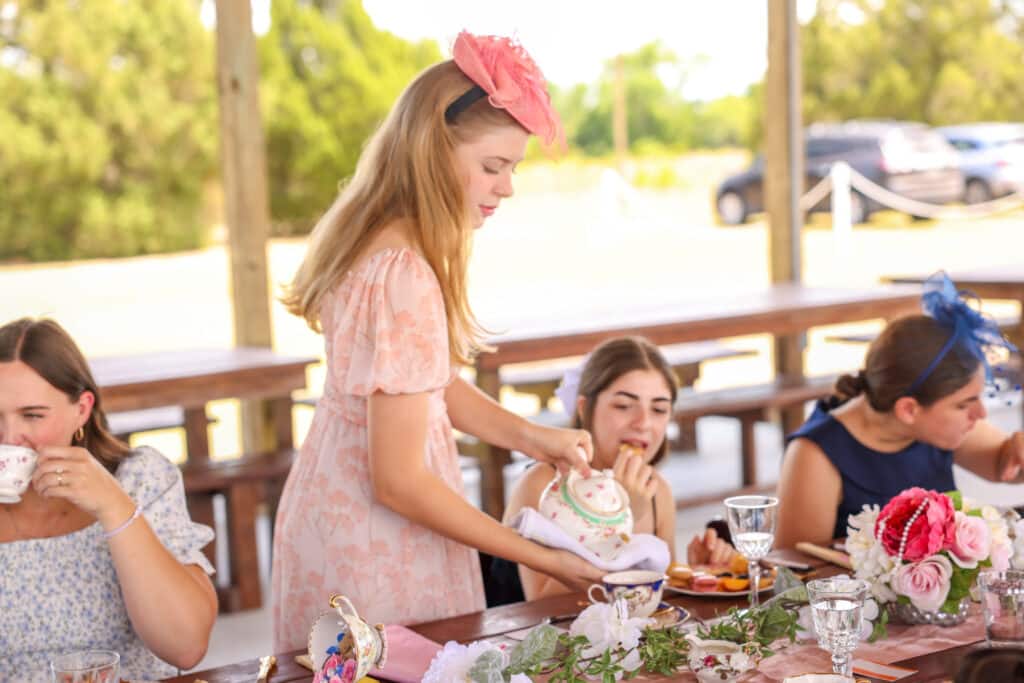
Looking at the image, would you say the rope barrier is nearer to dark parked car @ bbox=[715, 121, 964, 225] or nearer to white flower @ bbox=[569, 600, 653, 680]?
dark parked car @ bbox=[715, 121, 964, 225]

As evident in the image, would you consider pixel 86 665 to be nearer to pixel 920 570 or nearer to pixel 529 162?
pixel 920 570

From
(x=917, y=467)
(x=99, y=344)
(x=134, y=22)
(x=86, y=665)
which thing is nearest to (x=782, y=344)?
(x=917, y=467)

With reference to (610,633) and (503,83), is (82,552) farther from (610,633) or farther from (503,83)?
(503,83)

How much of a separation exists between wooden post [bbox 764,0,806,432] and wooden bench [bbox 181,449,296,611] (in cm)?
254

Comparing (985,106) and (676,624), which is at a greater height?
(985,106)

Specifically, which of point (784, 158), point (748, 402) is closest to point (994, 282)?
point (784, 158)

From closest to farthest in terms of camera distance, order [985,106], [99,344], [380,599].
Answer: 1. [380,599]
2. [99,344]
3. [985,106]

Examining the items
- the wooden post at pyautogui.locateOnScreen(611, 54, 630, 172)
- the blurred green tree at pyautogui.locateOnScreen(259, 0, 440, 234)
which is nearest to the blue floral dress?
the wooden post at pyautogui.locateOnScreen(611, 54, 630, 172)

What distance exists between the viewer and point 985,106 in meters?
20.0

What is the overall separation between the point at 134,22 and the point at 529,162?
588 cm

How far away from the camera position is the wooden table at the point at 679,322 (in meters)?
4.61

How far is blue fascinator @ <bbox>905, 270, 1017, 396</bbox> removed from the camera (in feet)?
8.53

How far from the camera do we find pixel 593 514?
207 cm

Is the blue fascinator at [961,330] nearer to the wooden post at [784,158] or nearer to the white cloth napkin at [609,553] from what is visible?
the white cloth napkin at [609,553]
